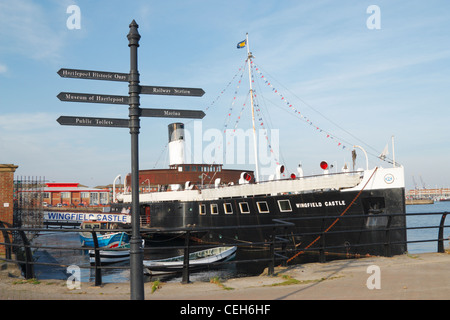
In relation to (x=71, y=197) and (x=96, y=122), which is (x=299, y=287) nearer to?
(x=96, y=122)

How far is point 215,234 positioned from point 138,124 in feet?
104

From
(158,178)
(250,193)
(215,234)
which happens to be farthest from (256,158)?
(158,178)

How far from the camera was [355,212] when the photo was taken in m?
22.6

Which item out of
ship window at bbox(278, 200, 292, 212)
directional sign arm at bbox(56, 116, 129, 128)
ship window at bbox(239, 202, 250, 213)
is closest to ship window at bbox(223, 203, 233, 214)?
ship window at bbox(239, 202, 250, 213)

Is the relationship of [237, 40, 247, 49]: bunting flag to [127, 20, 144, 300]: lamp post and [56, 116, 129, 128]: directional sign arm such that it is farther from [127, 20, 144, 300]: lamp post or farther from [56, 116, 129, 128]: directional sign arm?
[56, 116, 129, 128]: directional sign arm

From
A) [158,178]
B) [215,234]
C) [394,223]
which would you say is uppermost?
[158,178]

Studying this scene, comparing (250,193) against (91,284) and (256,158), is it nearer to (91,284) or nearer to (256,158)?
(256,158)

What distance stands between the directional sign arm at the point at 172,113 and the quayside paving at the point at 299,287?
3278mm

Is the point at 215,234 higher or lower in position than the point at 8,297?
lower

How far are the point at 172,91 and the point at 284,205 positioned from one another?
21.5 metres

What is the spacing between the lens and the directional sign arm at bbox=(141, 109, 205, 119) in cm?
611

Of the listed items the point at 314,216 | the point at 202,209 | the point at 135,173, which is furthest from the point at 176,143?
the point at 135,173

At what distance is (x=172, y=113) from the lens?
626cm
